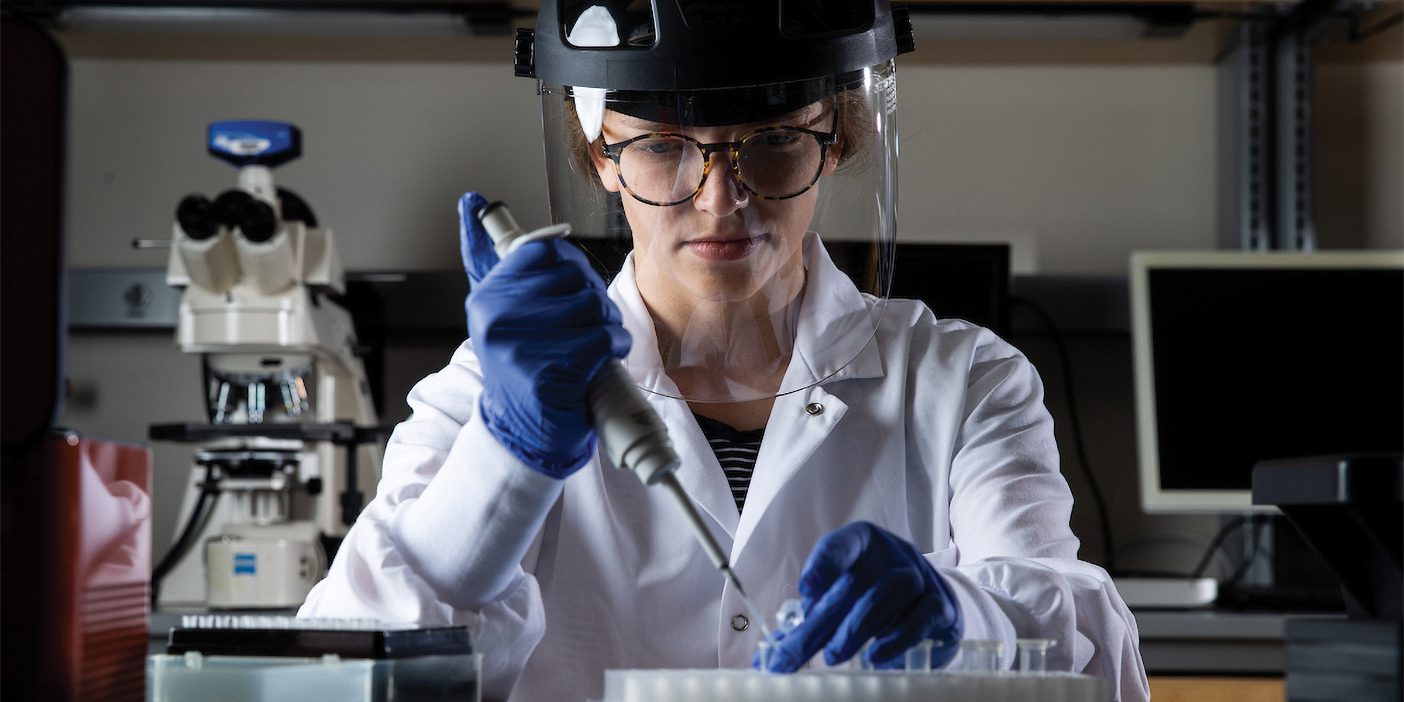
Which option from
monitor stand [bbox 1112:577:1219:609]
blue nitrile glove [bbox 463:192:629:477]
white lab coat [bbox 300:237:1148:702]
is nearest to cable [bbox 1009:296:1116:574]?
monitor stand [bbox 1112:577:1219:609]

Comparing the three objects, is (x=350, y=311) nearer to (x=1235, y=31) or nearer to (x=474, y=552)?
(x=474, y=552)

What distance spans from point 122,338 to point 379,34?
70 cm

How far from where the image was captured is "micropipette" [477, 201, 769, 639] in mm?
622

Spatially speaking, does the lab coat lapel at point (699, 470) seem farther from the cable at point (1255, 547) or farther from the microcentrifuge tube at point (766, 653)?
the cable at point (1255, 547)

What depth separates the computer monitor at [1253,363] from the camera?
2.00 m

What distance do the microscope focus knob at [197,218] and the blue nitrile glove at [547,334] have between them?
1227 mm

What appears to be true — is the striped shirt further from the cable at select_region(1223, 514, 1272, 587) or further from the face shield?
the cable at select_region(1223, 514, 1272, 587)

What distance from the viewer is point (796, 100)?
0.84 meters

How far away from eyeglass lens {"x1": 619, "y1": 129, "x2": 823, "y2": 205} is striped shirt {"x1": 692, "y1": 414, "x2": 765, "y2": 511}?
0.28 meters

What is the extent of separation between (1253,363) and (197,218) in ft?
5.17

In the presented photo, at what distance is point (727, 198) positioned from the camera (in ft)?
2.70

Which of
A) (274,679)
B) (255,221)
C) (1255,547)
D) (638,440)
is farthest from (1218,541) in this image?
(274,679)

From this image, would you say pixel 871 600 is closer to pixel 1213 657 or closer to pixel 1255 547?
pixel 1213 657

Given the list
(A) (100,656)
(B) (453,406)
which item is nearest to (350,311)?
(A) (100,656)
